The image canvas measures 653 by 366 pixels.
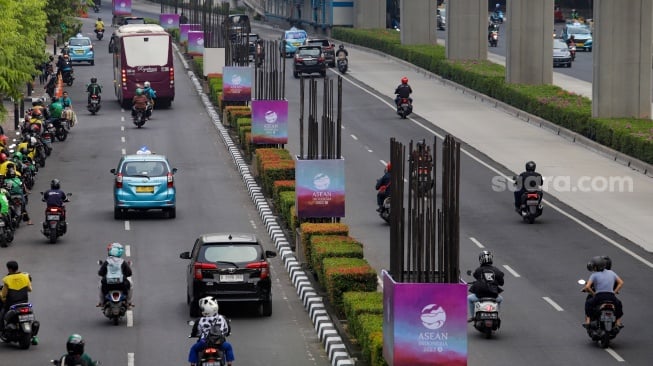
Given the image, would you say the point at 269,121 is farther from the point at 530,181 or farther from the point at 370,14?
the point at 370,14

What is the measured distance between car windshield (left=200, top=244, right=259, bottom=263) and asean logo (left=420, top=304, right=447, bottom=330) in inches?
272

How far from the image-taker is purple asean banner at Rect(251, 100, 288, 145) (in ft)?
157

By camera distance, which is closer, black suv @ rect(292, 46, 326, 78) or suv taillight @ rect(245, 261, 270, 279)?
suv taillight @ rect(245, 261, 270, 279)

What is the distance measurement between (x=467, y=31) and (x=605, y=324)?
56.7m

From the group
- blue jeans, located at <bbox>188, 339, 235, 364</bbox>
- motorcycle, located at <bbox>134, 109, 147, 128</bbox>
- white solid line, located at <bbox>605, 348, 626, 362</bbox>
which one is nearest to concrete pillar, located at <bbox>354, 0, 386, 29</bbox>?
motorcycle, located at <bbox>134, 109, 147, 128</bbox>

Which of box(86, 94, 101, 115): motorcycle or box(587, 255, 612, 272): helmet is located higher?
box(587, 255, 612, 272): helmet

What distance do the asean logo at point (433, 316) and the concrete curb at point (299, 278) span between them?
2740mm

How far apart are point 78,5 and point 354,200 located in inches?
2112

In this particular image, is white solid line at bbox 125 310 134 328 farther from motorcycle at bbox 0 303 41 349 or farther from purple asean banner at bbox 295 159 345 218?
purple asean banner at bbox 295 159 345 218

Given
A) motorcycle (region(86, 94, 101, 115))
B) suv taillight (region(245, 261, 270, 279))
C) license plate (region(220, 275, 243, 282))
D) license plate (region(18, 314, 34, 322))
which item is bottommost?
motorcycle (region(86, 94, 101, 115))

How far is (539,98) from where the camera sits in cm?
5916

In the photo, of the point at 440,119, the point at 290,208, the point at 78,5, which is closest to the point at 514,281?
the point at 290,208

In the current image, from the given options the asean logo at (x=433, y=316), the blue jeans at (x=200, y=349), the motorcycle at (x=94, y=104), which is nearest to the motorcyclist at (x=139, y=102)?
the motorcycle at (x=94, y=104)

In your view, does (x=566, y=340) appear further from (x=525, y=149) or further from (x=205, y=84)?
(x=205, y=84)
